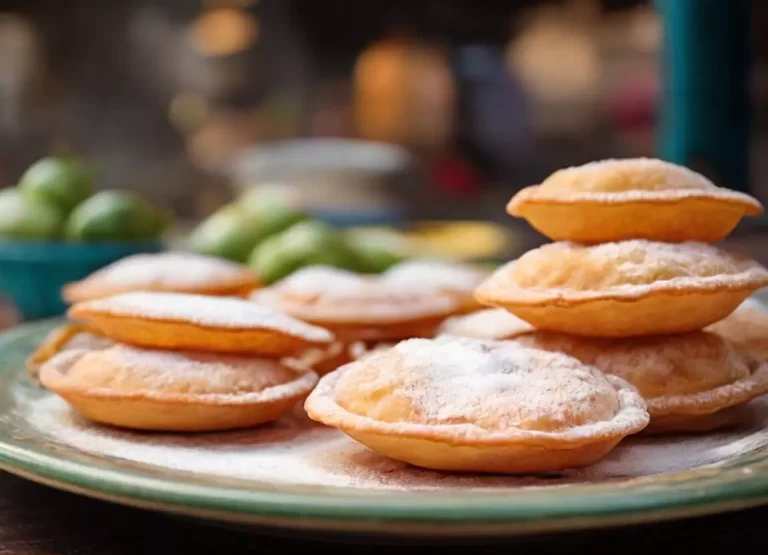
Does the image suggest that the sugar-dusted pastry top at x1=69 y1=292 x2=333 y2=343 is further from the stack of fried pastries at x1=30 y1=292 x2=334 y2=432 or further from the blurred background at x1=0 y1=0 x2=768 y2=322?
the blurred background at x1=0 y1=0 x2=768 y2=322

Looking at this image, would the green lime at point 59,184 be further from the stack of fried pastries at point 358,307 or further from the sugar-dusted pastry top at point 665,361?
the sugar-dusted pastry top at point 665,361

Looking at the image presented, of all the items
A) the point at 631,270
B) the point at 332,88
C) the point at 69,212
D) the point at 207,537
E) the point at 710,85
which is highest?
the point at 332,88

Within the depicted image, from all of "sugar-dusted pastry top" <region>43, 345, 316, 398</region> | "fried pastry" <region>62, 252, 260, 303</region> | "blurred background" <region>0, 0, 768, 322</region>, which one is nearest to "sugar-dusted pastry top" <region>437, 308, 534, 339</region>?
"sugar-dusted pastry top" <region>43, 345, 316, 398</region>

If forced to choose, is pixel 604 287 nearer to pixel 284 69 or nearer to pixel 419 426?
pixel 419 426

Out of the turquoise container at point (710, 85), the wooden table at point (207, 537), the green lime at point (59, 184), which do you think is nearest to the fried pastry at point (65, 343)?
the wooden table at point (207, 537)

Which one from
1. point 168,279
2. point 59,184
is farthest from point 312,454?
point 59,184

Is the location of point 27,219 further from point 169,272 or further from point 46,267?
point 169,272
